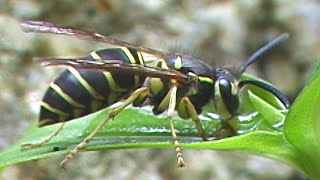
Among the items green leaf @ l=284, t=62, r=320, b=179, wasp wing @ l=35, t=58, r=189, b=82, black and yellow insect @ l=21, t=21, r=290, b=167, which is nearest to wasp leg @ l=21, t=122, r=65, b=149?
black and yellow insect @ l=21, t=21, r=290, b=167

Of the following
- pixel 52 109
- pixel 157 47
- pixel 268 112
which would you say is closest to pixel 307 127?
pixel 268 112

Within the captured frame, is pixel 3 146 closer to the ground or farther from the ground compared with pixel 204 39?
closer to the ground

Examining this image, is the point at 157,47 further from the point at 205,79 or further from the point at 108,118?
Answer: the point at 108,118

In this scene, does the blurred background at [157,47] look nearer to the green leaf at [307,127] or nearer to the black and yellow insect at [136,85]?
the black and yellow insect at [136,85]

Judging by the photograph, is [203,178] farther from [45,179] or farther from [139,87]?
[139,87]

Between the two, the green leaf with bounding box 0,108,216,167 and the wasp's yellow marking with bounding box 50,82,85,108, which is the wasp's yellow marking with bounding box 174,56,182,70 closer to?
the green leaf with bounding box 0,108,216,167

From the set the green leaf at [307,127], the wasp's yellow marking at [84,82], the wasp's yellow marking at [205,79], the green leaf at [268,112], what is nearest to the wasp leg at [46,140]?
the wasp's yellow marking at [84,82]

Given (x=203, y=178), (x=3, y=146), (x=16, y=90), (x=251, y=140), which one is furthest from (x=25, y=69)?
(x=251, y=140)
